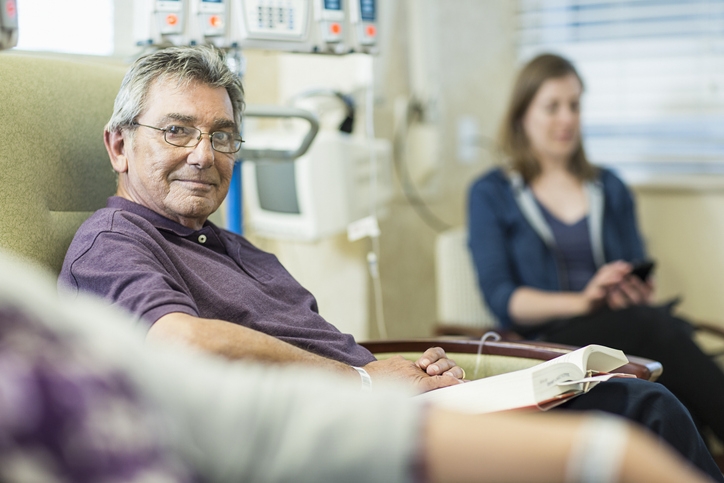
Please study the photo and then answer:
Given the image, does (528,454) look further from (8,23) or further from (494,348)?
(8,23)

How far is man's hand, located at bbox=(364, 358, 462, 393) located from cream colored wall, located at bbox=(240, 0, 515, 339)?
0.88 metres

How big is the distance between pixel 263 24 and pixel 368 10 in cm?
28

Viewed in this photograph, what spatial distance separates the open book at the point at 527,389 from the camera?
926 millimetres

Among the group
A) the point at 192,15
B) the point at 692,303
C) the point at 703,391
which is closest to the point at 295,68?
the point at 192,15

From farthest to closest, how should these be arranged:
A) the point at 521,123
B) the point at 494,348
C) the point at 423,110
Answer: the point at 423,110
the point at 521,123
the point at 494,348

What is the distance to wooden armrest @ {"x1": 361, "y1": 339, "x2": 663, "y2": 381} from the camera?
123 centimetres

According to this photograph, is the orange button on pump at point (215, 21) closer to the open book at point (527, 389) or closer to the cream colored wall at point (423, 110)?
the cream colored wall at point (423, 110)

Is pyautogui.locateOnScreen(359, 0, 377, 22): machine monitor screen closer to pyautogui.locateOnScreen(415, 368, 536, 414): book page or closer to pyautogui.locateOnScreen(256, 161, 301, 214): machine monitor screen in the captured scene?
pyautogui.locateOnScreen(256, 161, 301, 214): machine monitor screen

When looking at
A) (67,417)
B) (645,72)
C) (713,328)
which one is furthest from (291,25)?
(645,72)

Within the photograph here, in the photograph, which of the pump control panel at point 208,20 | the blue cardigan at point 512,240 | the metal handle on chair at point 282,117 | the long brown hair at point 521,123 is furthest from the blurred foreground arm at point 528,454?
the long brown hair at point 521,123

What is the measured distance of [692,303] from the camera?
257 centimetres

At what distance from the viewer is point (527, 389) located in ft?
3.05

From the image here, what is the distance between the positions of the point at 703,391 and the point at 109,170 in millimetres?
1396

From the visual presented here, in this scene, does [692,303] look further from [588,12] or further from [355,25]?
[355,25]
